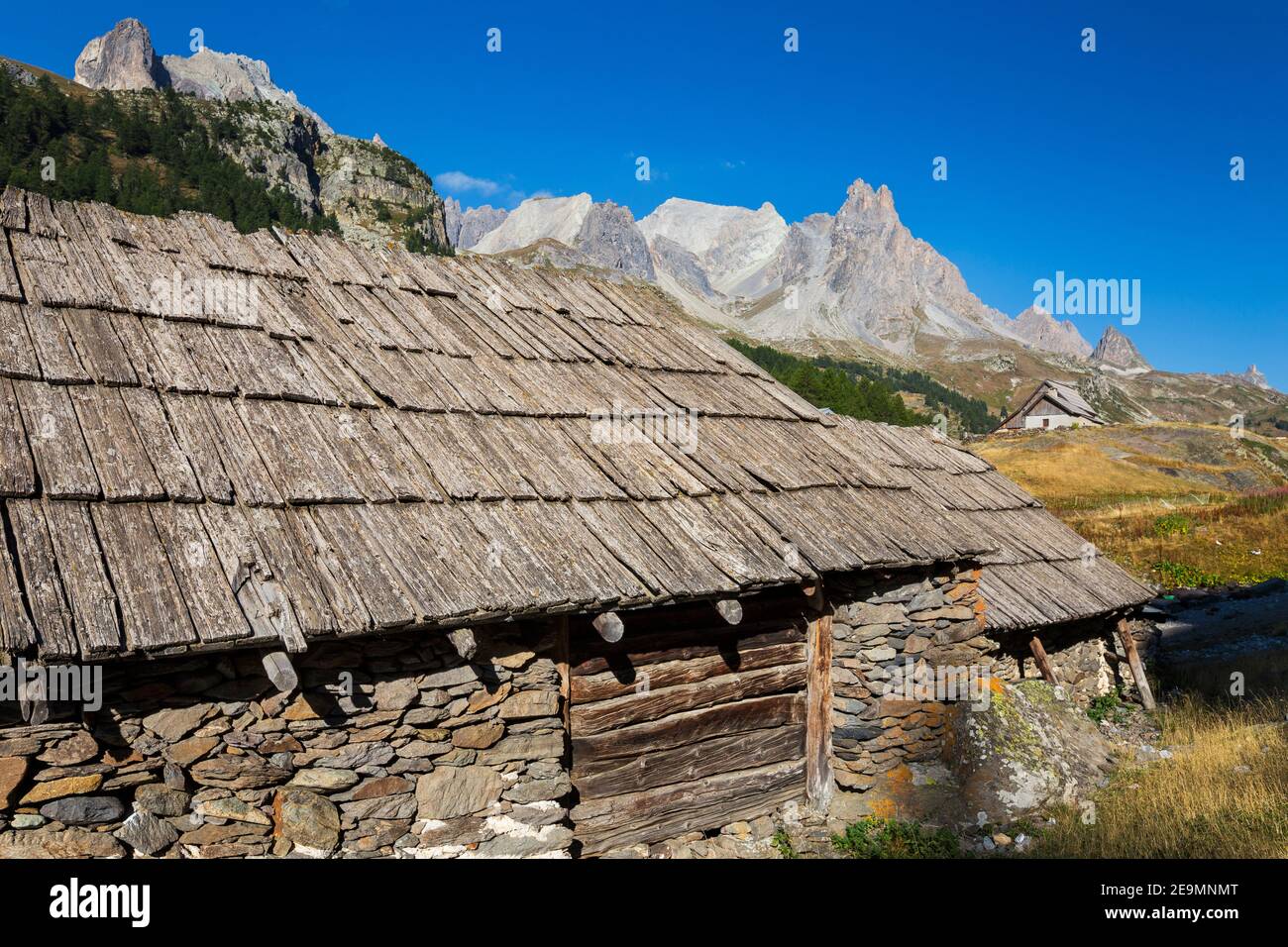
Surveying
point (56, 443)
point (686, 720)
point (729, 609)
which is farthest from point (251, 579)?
point (686, 720)

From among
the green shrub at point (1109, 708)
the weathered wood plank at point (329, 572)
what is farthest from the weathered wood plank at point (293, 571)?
the green shrub at point (1109, 708)

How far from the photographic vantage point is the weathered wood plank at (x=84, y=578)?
371 cm

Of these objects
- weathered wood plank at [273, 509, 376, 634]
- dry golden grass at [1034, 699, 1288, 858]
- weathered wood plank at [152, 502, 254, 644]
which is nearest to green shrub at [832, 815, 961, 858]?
dry golden grass at [1034, 699, 1288, 858]

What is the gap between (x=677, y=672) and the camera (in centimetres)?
632

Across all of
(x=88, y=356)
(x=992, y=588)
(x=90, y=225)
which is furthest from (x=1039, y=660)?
(x=90, y=225)

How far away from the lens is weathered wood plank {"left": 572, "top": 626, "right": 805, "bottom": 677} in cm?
584

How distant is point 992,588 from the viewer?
9.98m

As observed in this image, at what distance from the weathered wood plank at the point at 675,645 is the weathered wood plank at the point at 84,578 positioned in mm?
2789

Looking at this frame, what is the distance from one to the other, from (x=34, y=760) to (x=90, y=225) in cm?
490

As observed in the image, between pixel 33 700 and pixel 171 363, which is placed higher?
pixel 171 363

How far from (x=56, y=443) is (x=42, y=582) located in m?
1.14

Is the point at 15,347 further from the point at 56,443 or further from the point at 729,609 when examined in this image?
the point at 729,609

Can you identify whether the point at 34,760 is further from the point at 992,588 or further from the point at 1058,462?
the point at 1058,462
